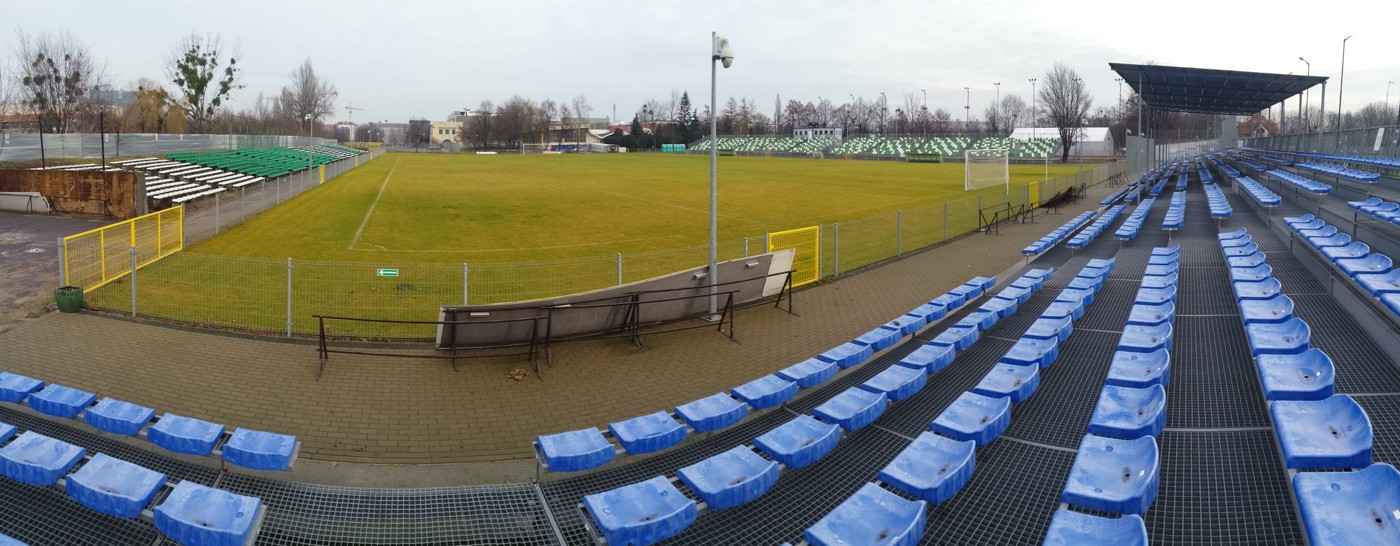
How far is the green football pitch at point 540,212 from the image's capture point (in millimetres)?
25109

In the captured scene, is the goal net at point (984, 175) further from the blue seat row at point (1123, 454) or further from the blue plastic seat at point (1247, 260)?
the blue seat row at point (1123, 454)

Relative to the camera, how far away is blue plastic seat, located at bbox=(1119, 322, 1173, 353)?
9320mm

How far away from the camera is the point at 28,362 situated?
11492 millimetres

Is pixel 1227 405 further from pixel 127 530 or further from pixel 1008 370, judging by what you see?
pixel 127 530

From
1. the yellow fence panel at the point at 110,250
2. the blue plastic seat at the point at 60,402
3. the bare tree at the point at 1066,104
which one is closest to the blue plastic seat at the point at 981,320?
the blue plastic seat at the point at 60,402

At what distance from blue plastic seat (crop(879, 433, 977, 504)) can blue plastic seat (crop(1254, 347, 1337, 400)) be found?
10.8 ft

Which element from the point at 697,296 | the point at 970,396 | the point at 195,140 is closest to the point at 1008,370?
the point at 970,396

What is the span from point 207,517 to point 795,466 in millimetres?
5005

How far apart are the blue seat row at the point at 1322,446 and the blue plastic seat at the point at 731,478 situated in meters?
3.87

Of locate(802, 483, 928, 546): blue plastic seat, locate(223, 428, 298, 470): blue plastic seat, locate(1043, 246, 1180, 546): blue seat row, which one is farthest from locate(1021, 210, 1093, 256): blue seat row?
locate(223, 428, 298, 470): blue plastic seat

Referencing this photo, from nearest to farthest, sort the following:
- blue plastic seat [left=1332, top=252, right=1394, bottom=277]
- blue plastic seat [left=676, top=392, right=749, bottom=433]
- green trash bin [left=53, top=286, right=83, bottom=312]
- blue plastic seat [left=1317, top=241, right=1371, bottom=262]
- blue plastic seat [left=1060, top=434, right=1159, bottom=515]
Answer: blue plastic seat [left=1060, top=434, right=1159, bottom=515] < blue plastic seat [left=676, top=392, right=749, bottom=433] < blue plastic seat [left=1332, top=252, right=1394, bottom=277] < blue plastic seat [left=1317, top=241, right=1371, bottom=262] < green trash bin [left=53, top=286, right=83, bottom=312]

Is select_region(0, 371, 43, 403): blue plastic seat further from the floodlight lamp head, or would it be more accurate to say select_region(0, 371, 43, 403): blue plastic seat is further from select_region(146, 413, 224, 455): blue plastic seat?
the floodlight lamp head

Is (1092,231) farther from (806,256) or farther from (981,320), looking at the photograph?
(981,320)

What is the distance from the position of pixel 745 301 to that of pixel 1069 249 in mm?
11741
